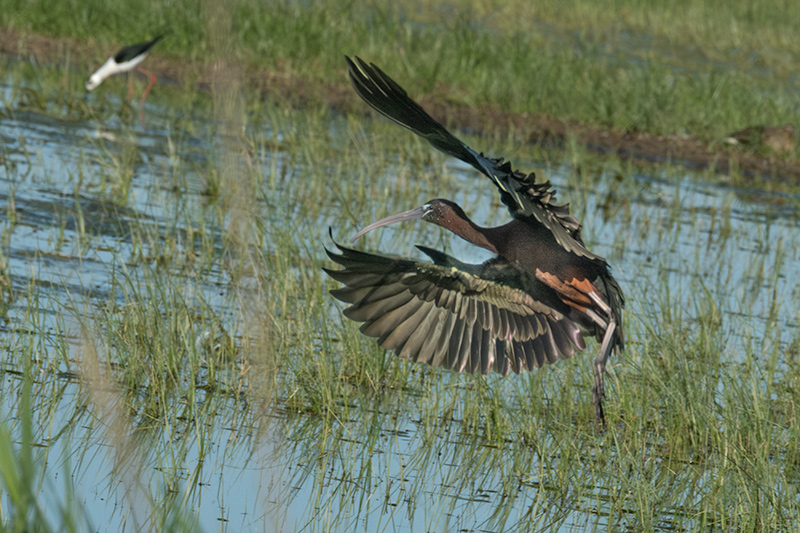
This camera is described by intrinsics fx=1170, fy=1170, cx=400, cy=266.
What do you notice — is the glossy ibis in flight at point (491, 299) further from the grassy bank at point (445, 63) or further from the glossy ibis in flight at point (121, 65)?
the grassy bank at point (445, 63)

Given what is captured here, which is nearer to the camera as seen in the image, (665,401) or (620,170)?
(665,401)

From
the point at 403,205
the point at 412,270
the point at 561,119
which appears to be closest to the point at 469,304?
the point at 412,270

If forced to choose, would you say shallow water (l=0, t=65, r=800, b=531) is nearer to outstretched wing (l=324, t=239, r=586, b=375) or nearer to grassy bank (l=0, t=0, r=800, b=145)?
outstretched wing (l=324, t=239, r=586, b=375)

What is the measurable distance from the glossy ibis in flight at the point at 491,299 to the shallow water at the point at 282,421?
0.63 feet

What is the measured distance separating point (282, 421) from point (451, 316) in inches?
30.2

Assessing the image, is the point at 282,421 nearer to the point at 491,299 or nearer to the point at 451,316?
the point at 451,316

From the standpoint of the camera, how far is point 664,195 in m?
9.91

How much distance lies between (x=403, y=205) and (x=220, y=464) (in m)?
4.14

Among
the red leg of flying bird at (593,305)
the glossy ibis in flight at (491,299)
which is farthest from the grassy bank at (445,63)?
the red leg of flying bird at (593,305)

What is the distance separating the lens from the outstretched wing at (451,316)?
13.8ft

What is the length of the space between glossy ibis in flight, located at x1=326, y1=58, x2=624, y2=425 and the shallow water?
192 millimetres

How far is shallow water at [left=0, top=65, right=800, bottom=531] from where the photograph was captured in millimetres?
3379

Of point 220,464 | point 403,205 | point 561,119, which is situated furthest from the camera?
point 561,119

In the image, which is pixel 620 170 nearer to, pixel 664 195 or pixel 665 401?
pixel 664 195
